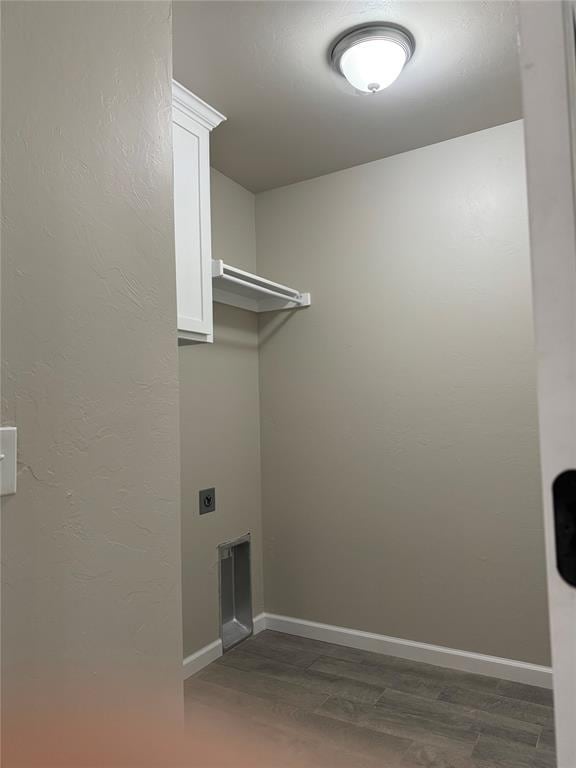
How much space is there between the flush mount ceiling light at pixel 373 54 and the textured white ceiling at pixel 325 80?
0.12ft

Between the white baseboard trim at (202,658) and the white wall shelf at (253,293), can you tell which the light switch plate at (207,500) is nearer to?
the white baseboard trim at (202,658)

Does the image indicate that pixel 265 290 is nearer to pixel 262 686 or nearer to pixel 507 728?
pixel 262 686

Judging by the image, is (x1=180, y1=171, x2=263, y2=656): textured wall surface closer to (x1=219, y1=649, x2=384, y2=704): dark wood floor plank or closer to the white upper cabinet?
(x1=219, y1=649, x2=384, y2=704): dark wood floor plank

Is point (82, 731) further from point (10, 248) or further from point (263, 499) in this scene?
point (263, 499)

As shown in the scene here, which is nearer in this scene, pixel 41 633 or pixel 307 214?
pixel 41 633

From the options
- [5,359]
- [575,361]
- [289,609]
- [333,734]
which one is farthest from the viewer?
[289,609]

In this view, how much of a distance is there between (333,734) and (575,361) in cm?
207

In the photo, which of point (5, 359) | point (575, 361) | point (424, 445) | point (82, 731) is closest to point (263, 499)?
Answer: point (424, 445)

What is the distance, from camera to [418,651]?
2664 millimetres

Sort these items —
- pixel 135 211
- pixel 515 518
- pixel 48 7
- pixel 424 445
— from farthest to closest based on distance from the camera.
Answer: pixel 424 445, pixel 515 518, pixel 135 211, pixel 48 7

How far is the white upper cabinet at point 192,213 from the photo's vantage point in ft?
6.87

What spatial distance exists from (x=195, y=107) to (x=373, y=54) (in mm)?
747

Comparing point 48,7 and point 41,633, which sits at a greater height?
point 48,7

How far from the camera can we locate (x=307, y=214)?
307 cm
